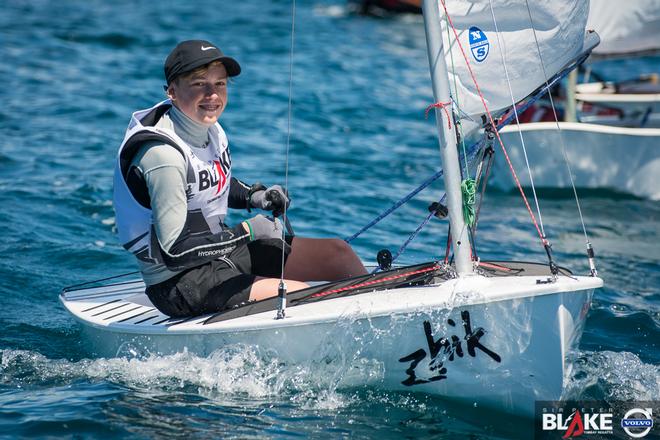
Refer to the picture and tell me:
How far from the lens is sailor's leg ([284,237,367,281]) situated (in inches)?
166

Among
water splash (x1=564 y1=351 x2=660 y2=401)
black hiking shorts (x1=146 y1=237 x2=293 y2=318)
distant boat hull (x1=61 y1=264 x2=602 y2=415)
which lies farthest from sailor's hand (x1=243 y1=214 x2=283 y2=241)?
water splash (x1=564 y1=351 x2=660 y2=401)

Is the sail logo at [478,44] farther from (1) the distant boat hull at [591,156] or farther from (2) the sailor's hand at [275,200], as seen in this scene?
(1) the distant boat hull at [591,156]

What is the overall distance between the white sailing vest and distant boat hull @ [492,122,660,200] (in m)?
4.30

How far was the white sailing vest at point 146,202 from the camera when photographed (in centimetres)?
376

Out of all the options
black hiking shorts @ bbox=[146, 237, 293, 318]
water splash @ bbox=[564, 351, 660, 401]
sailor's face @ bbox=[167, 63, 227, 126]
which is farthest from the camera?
water splash @ bbox=[564, 351, 660, 401]

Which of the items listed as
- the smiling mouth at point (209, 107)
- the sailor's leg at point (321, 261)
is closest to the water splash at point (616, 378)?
the sailor's leg at point (321, 261)

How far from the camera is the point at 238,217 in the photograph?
23.3ft

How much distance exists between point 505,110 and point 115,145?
209 inches

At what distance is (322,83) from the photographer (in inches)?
478

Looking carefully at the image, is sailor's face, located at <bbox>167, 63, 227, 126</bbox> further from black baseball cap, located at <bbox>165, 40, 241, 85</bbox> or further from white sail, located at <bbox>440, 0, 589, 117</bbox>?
white sail, located at <bbox>440, 0, 589, 117</bbox>

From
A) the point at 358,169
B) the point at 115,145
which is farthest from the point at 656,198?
the point at 115,145

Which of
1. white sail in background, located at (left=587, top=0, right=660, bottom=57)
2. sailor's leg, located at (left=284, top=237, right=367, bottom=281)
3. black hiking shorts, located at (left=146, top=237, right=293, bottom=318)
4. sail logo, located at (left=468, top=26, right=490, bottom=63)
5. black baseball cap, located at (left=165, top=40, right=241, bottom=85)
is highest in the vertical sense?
white sail in background, located at (left=587, top=0, right=660, bottom=57)

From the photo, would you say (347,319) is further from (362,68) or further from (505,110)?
(362,68)

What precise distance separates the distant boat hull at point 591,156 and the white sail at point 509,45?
3.55m
